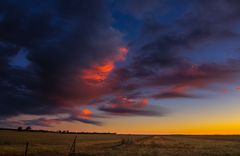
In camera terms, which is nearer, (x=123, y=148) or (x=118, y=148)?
(x=123, y=148)

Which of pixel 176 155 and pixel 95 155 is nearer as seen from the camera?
pixel 95 155

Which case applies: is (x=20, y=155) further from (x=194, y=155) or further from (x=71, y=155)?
(x=194, y=155)

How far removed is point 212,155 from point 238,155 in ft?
9.96

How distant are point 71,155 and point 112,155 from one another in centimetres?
454

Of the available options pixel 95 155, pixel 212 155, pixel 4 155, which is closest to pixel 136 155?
pixel 95 155

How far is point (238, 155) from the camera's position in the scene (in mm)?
32469

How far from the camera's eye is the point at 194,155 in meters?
32.2

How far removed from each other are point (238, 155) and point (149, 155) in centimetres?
1098

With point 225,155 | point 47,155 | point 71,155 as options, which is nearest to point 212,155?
point 225,155

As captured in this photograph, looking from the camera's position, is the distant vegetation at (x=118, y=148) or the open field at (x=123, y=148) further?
the open field at (x=123, y=148)

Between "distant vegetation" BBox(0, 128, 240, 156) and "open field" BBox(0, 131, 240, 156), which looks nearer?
"distant vegetation" BBox(0, 128, 240, 156)

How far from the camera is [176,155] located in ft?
105

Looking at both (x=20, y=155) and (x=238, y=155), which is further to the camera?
(x=238, y=155)

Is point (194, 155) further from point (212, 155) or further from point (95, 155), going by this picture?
point (95, 155)
